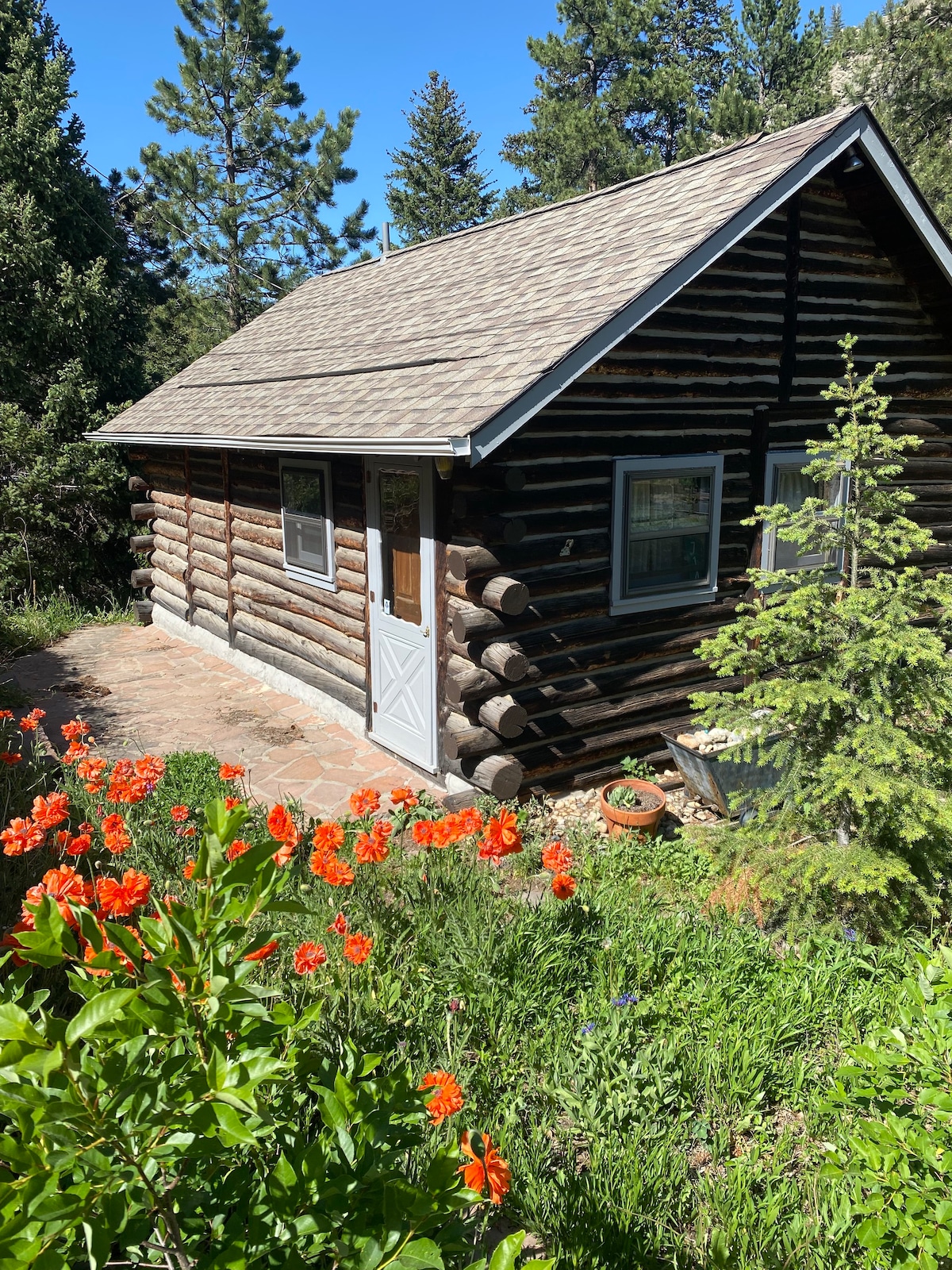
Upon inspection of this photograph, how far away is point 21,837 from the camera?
319 cm

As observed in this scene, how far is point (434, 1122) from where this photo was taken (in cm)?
273

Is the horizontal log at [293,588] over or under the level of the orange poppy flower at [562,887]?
over

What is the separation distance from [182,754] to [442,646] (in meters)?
2.36

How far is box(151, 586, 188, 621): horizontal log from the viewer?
42.6ft

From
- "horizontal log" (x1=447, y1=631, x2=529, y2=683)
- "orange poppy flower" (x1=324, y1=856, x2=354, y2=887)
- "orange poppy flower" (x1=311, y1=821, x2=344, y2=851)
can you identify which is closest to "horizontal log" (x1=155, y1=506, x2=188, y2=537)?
"horizontal log" (x1=447, y1=631, x2=529, y2=683)

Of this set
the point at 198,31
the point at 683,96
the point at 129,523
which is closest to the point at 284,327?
the point at 129,523

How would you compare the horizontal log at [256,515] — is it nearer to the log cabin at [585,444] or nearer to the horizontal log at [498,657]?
the log cabin at [585,444]

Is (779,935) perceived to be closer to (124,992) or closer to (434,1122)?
(434,1122)

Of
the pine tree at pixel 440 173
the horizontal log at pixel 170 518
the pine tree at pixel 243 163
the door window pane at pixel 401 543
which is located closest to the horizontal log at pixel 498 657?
the door window pane at pixel 401 543

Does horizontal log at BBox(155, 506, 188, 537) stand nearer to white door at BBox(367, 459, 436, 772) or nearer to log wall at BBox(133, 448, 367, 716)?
log wall at BBox(133, 448, 367, 716)

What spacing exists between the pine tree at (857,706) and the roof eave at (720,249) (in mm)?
1531

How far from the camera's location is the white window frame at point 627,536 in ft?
23.7

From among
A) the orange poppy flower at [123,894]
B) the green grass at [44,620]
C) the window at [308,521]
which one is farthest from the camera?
the green grass at [44,620]

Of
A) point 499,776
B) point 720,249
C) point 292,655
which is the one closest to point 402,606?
point 499,776
